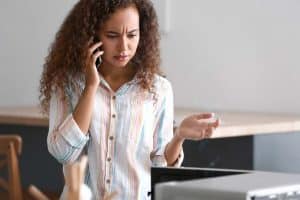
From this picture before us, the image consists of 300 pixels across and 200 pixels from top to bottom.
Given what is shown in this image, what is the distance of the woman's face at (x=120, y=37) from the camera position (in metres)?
2.02

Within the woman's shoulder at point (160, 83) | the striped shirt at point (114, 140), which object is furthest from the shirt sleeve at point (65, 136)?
the woman's shoulder at point (160, 83)

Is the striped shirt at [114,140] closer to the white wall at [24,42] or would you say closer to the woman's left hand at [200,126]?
the woman's left hand at [200,126]

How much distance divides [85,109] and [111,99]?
131mm

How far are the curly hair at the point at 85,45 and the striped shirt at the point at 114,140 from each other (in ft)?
0.13

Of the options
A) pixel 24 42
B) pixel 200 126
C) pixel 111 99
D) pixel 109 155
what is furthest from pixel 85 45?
pixel 24 42

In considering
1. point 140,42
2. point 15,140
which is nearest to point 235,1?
point 15,140

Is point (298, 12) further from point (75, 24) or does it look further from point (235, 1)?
point (75, 24)

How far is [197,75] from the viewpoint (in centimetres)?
405

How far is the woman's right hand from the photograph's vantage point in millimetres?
2006

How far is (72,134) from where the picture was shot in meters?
1.96

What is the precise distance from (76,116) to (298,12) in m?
1.91

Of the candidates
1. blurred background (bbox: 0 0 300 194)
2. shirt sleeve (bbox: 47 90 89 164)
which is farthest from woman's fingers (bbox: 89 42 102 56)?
blurred background (bbox: 0 0 300 194)

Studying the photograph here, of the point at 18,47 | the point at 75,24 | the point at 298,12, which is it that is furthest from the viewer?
the point at 18,47

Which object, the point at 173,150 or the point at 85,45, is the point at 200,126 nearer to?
the point at 173,150
